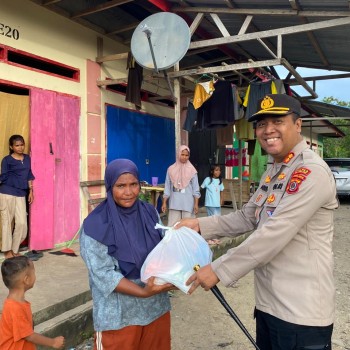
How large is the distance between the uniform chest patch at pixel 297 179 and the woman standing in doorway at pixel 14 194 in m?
3.78

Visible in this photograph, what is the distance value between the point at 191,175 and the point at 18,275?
4001 millimetres

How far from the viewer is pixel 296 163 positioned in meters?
1.72

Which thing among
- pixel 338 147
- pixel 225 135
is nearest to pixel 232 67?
pixel 225 135

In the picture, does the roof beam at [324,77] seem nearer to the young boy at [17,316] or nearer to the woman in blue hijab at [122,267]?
the woman in blue hijab at [122,267]

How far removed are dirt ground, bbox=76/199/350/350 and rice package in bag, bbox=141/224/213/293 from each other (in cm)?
173

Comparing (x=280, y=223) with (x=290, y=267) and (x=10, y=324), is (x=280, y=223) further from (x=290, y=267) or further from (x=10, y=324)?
(x=10, y=324)

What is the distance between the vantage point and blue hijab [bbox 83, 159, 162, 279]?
1.82 m

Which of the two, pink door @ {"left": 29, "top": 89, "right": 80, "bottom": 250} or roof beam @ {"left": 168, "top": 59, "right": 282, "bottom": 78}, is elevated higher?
roof beam @ {"left": 168, "top": 59, "right": 282, "bottom": 78}

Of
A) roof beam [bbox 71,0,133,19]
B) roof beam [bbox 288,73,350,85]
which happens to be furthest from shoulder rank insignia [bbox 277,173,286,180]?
roof beam [bbox 288,73,350,85]

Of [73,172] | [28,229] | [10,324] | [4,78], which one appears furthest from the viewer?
[73,172]

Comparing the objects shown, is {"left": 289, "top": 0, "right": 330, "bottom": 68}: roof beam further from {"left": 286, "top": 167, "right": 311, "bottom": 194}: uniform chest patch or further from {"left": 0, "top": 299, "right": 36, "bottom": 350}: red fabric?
{"left": 0, "top": 299, "right": 36, "bottom": 350}: red fabric

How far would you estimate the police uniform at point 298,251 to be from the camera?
1.58 m

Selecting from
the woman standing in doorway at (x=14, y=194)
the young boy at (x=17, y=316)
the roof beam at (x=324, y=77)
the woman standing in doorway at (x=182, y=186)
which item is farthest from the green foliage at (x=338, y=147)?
the young boy at (x=17, y=316)

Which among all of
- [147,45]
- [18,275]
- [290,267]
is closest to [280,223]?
[290,267]
